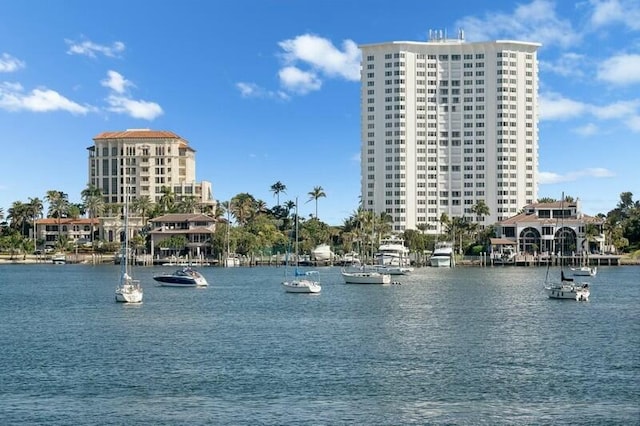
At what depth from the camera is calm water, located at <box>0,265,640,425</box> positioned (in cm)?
3856

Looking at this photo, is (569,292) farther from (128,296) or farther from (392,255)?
(392,255)

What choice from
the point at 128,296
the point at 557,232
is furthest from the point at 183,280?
the point at 557,232

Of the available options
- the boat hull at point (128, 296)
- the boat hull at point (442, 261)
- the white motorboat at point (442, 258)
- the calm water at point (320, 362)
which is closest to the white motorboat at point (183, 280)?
the calm water at point (320, 362)

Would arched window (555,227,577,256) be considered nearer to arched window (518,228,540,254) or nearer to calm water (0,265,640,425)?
arched window (518,228,540,254)

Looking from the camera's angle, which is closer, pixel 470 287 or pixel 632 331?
pixel 632 331

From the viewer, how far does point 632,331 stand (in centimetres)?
6662

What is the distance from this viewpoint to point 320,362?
5100cm

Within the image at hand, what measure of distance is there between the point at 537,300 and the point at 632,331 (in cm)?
2976

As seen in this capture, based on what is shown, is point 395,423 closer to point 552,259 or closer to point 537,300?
point 537,300

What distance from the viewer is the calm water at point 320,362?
3856cm

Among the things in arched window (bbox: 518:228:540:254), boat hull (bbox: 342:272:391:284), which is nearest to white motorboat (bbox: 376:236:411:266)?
arched window (bbox: 518:228:540:254)

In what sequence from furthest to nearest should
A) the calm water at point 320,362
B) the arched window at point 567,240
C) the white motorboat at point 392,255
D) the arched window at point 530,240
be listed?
the arched window at point 530,240 < the arched window at point 567,240 < the white motorboat at point 392,255 < the calm water at point 320,362

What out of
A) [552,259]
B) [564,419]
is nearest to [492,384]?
[564,419]

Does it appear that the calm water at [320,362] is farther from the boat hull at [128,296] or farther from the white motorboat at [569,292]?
the white motorboat at [569,292]
